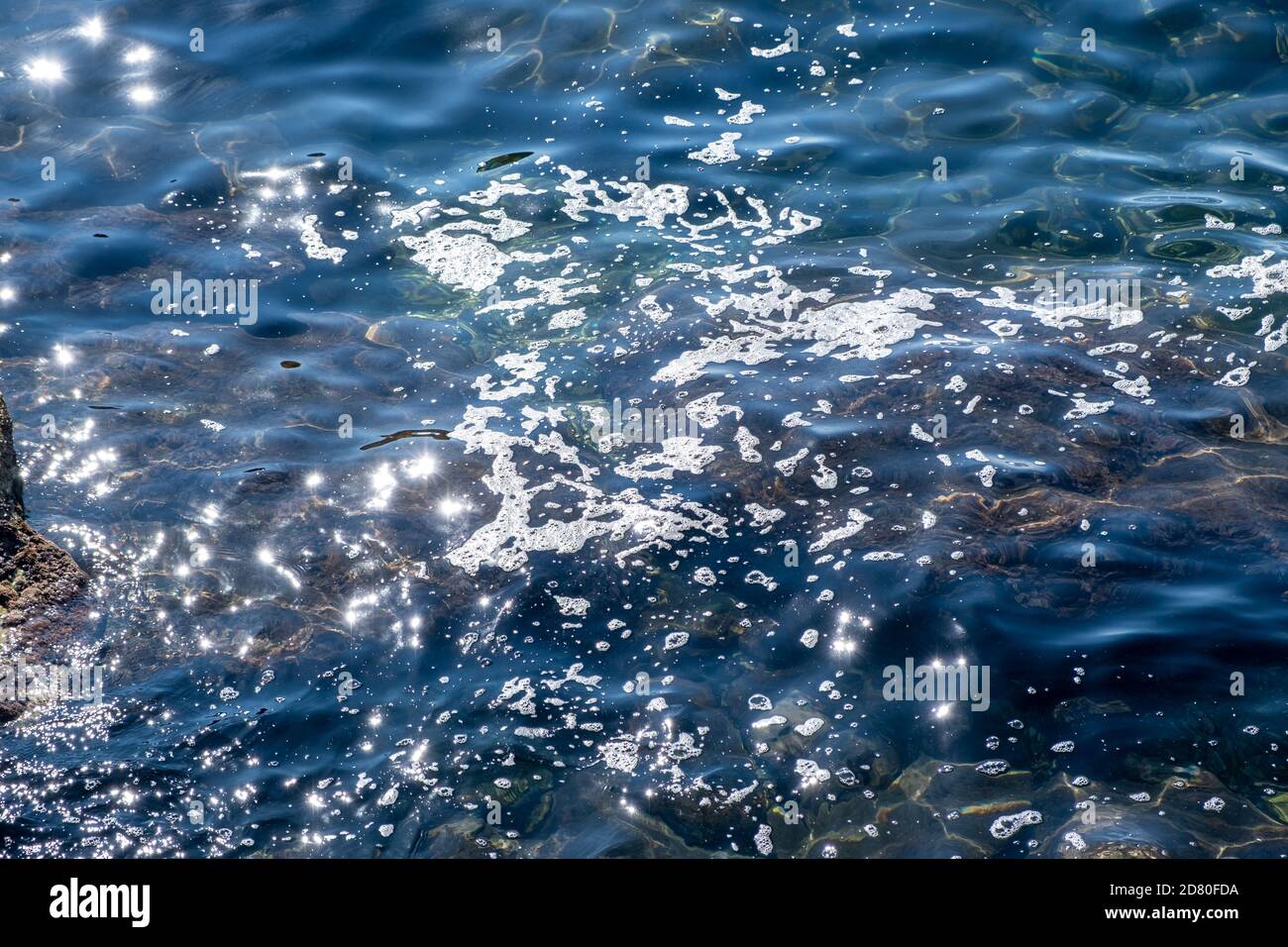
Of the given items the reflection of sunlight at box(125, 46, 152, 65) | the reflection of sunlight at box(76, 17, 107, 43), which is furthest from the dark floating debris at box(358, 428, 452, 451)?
the reflection of sunlight at box(76, 17, 107, 43)

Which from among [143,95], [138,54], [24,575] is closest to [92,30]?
[138,54]

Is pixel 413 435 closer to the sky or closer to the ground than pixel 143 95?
closer to the ground

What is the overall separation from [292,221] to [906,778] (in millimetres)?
6532

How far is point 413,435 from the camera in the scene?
295 inches

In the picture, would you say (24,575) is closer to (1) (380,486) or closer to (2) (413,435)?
(1) (380,486)

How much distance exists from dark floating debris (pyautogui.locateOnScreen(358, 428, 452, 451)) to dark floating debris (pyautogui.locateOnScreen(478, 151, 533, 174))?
321cm

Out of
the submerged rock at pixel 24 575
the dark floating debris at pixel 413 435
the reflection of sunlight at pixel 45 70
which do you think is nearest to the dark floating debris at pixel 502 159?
the dark floating debris at pixel 413 435

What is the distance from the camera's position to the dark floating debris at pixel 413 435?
7426mm

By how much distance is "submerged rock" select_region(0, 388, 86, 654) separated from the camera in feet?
19.4

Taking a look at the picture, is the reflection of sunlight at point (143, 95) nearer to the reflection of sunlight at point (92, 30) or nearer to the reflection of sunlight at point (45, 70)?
the reflection of sunlight at point (45, 70)

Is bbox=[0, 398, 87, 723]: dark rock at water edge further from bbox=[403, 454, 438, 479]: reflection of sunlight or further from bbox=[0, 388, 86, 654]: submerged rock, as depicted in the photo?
bbox=[403, 454, 438, 479]: reflection of sunlight

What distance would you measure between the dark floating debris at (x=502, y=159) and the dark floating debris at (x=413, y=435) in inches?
126

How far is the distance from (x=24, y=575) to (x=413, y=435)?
238 cm
